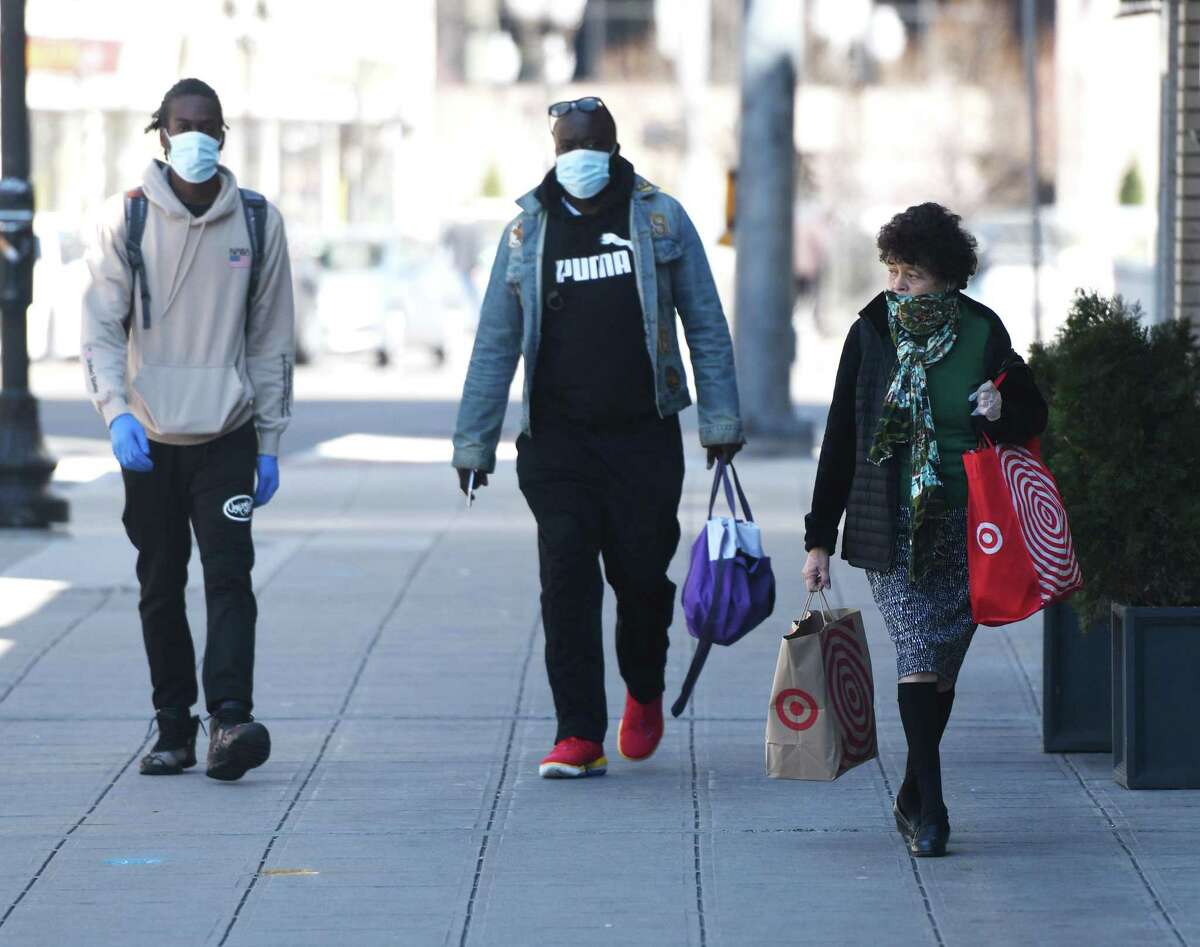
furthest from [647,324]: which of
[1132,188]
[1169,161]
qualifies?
[1132,188]

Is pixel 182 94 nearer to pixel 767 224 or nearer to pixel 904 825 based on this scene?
pixel 904 825

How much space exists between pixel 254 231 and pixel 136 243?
345mm

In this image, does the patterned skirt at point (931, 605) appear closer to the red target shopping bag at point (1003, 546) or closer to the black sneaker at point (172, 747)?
the red target shopping bag at point (1003, 546)

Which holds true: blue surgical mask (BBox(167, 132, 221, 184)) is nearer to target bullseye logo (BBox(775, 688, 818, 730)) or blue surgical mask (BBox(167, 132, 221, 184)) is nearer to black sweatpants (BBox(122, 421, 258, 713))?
black sweatpants (BBox(122, 421, 258, 713))

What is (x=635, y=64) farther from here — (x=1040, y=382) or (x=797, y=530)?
(x=1040, y=382)

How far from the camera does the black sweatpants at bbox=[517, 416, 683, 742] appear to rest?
Result: 688 cm

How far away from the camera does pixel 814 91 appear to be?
189ft

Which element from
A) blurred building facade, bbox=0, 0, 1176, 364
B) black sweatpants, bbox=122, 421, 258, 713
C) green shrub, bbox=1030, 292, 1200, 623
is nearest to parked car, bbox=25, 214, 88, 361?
blurred building facade, bbox=0, 0, 1176, 364

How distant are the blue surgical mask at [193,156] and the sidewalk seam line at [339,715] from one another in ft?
5.70

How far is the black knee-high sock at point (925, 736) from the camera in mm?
5891

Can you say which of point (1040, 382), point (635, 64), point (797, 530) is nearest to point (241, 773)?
point (1040, 382)

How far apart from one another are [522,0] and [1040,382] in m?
57.6

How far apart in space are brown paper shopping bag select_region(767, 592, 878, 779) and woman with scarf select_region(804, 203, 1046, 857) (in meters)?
0.15

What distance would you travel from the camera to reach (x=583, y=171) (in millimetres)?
6777
